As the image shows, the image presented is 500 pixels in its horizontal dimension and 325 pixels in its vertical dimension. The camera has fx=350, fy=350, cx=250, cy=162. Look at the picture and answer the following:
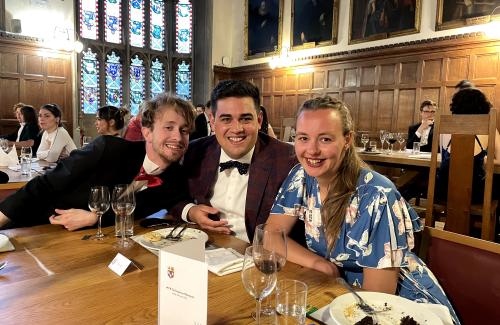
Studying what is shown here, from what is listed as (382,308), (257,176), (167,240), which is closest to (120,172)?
(167,240)

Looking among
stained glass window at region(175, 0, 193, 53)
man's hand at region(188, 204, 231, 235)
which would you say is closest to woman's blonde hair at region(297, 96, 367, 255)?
Answer: man's hand at region(188, 204, 231, 235)

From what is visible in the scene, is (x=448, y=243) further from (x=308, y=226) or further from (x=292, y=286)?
(x=292, y=286)

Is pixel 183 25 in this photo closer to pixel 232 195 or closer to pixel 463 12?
pixel 463 12

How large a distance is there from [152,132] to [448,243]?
1.68 metres

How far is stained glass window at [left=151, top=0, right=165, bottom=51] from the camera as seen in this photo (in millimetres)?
10922

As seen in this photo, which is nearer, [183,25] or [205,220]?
[205,220]

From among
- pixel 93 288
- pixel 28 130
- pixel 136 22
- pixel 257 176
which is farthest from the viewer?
pixel 136 22

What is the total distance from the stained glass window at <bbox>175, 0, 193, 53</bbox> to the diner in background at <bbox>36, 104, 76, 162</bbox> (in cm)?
701

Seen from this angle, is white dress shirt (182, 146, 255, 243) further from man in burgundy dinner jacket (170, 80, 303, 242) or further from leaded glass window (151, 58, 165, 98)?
leaded glass window (151, 58, 165, 98)

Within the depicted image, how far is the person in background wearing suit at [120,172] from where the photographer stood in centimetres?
199

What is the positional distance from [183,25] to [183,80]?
1.74 metres

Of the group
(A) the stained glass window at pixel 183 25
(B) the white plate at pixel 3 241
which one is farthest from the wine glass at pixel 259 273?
(A) the stained glass window at pixel 183 25

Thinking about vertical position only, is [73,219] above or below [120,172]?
below

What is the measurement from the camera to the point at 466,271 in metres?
1.43
